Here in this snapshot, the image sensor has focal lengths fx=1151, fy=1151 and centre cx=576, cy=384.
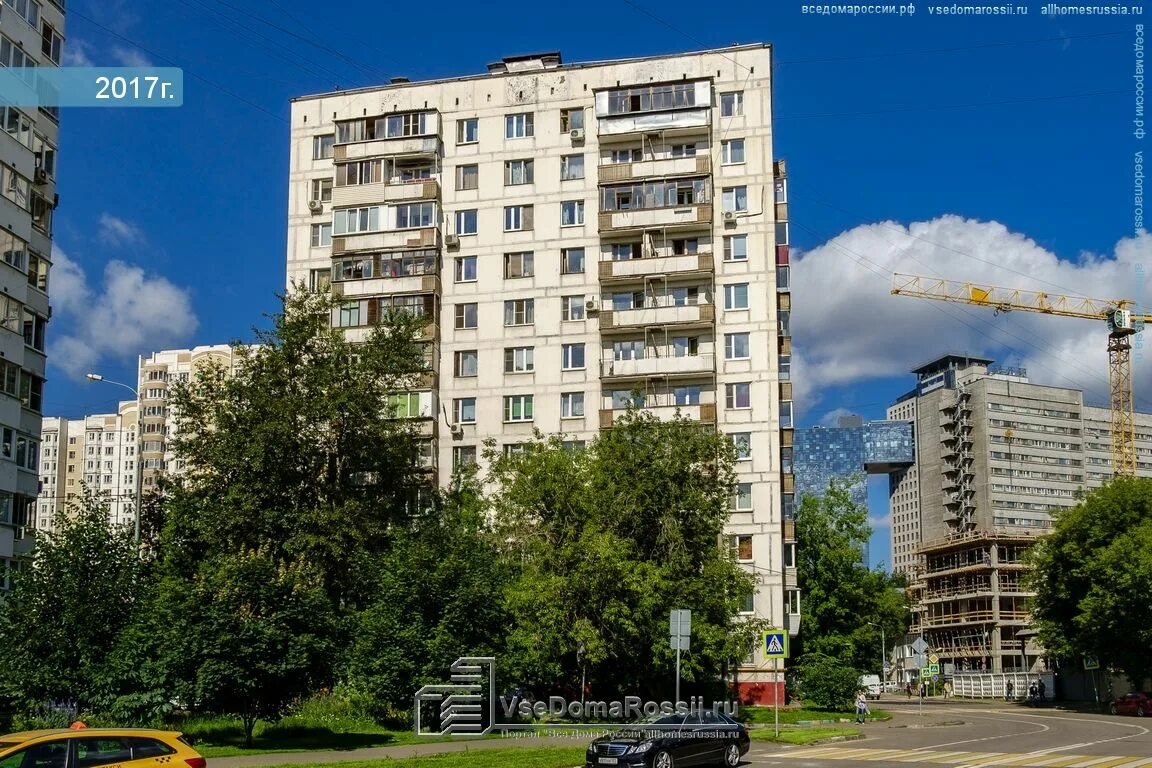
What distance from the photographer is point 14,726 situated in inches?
1177

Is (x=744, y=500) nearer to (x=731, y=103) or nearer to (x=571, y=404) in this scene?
(x=571, y=404)

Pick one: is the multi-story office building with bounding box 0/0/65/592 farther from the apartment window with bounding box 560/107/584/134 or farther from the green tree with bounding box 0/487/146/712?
the apartment window with bounding box 560/107/584/134

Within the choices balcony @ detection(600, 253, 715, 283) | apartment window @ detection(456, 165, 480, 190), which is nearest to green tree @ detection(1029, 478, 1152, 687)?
balcony @ detection(600, 253, 715, 283)

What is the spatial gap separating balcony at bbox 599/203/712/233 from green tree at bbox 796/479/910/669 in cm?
2445

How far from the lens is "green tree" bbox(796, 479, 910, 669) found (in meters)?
71.6

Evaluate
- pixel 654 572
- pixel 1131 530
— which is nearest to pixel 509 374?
pixel 654 572

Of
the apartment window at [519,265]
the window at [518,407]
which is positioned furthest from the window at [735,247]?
the window at [518,407]

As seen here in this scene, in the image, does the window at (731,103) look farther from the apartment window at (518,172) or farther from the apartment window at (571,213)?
the apartment window at (518,172)

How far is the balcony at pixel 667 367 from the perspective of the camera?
184 ft

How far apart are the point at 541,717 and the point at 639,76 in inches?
1361

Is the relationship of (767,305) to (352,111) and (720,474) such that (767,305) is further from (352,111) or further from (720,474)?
(352,111)

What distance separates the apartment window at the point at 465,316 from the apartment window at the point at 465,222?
12.9 feet

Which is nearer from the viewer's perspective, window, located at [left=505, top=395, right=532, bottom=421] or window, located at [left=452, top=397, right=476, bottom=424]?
window, located at [left=505, top=395, right=532, bottom=421]

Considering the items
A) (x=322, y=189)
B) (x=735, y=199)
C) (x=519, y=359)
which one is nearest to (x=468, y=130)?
(x=322, y=189)
